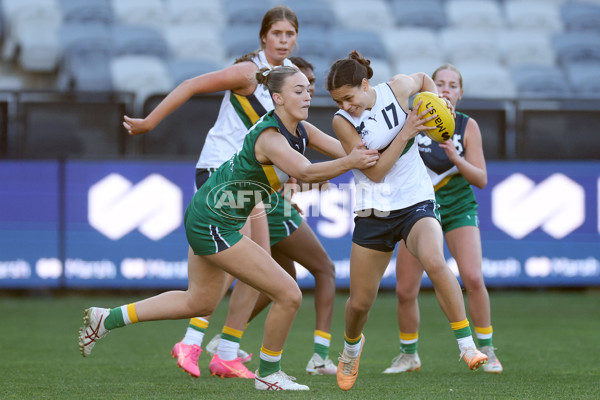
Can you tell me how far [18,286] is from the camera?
1074 centimetres

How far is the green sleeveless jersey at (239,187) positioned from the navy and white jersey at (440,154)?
1.58 meters

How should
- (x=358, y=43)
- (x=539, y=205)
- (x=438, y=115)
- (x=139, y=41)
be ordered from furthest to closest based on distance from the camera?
(x=358, y=43) < (x=139, y=41) < (x=539, y=205) < (x=438, y=115)

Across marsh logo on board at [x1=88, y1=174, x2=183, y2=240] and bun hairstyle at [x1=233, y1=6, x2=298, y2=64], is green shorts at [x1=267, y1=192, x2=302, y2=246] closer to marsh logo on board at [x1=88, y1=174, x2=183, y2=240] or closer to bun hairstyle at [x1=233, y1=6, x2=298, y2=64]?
bun hairstyle at [x1=233, y1=6, x2=298, y2=64]

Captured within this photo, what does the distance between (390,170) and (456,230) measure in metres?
1.09

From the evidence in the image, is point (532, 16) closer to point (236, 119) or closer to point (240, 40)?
point (240, 40)

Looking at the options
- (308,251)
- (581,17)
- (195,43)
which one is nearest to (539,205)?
(308,251)

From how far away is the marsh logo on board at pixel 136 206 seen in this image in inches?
421

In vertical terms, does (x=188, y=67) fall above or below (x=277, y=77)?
above

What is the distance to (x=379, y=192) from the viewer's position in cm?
534

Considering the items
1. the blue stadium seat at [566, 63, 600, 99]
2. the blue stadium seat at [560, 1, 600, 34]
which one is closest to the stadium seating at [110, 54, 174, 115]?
the blue stadium seat at [566, 63, 600, 99]

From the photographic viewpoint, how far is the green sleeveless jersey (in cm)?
505

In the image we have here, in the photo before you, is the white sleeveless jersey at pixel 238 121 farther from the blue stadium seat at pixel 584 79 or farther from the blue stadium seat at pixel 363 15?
the blue stadium seat at pixel 363 15

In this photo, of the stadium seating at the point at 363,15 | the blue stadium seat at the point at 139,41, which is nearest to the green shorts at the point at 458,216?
the blue stadium seat at the point at 139,41

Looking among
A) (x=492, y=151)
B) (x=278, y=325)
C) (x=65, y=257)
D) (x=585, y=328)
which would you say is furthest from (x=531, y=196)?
(x=278, y=325)
